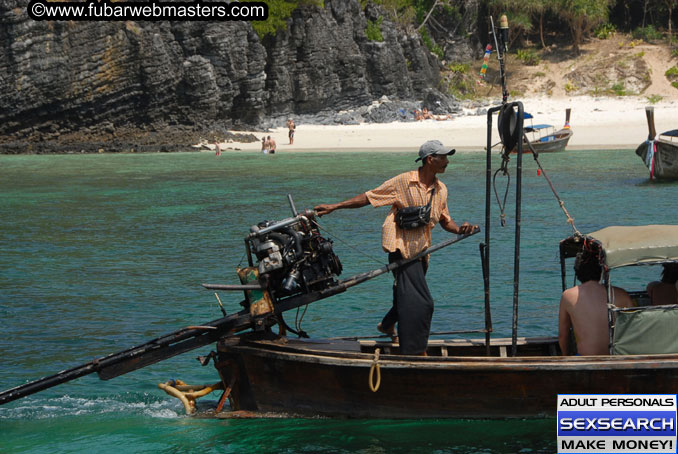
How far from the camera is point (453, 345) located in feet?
23.0

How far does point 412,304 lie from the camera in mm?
6148

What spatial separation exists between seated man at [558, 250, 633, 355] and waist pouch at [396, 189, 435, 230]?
1.16 metres

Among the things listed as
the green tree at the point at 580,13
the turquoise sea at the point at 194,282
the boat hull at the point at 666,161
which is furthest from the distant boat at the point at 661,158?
the green tree at the point at 580,13

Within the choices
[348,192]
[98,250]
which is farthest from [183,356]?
[348,192]

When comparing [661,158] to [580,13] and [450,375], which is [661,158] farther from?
[580,13]

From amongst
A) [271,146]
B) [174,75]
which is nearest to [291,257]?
[271,146]

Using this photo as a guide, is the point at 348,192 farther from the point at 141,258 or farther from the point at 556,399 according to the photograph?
the point at 556,399

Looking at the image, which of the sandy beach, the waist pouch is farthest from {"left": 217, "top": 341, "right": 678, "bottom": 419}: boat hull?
the sandy beach

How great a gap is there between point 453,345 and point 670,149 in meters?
20.9

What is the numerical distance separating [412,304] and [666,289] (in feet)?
6.55

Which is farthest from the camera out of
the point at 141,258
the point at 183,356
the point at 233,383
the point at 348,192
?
the point at 348,192

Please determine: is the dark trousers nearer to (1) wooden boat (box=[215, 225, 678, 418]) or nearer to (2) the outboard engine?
(1) wooden boat (box=[215, 225, 678, 418])

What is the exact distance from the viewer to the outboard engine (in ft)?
19.6

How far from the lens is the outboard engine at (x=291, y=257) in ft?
19.6
